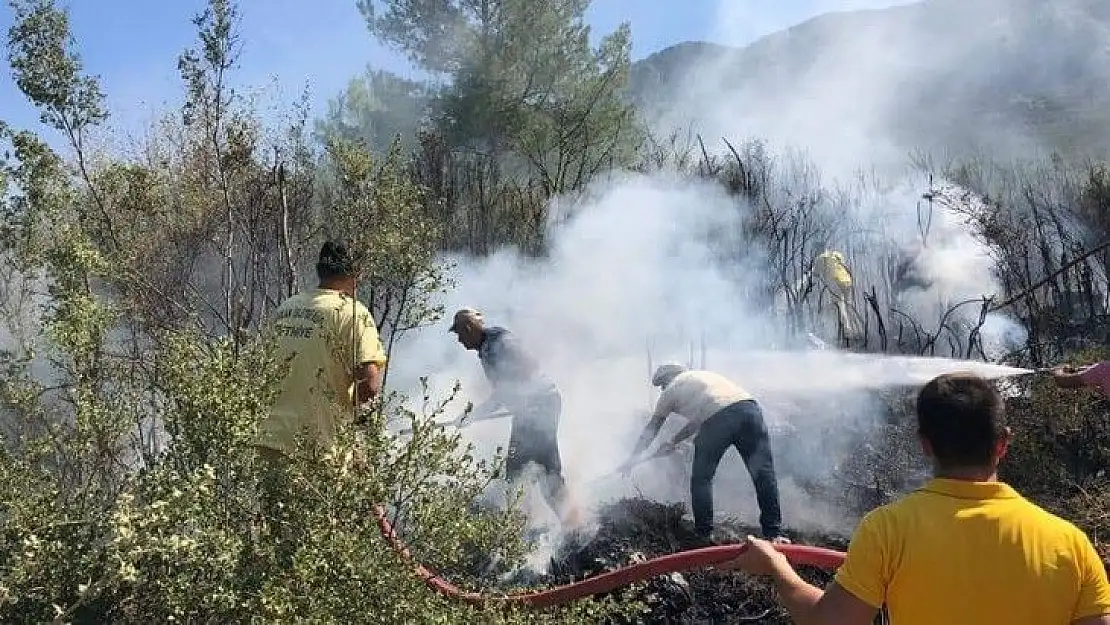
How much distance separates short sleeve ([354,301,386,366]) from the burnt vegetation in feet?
0.44

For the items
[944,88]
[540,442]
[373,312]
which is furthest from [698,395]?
[944,88]

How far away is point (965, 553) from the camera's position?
196 centimetres

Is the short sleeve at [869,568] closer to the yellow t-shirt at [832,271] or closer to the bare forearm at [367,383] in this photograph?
the bare forearm at [367,383]

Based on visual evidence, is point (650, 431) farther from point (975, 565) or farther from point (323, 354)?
point (975, 565)

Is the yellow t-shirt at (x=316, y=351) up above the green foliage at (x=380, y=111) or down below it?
below

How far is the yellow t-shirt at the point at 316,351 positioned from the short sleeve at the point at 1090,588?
Result: 2.63m

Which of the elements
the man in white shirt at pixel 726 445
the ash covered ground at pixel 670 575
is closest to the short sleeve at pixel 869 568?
the ash covered ground at pixel 670 575

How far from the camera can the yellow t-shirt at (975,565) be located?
6.38ft

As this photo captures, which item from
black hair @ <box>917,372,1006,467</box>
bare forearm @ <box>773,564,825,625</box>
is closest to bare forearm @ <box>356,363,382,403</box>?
bare forearm @ <box>773,564,825,625</box>

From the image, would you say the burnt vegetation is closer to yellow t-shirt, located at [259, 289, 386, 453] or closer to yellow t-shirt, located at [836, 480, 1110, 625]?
yellow t-shirt, located at [259, 289, 386, 453]

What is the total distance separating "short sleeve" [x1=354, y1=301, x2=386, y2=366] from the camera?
12.4 ft

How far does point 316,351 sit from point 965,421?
106 inches

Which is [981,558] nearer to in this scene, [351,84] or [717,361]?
[717,361]

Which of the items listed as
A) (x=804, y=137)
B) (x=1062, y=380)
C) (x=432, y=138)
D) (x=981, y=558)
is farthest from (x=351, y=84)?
(x=981, y=558)
